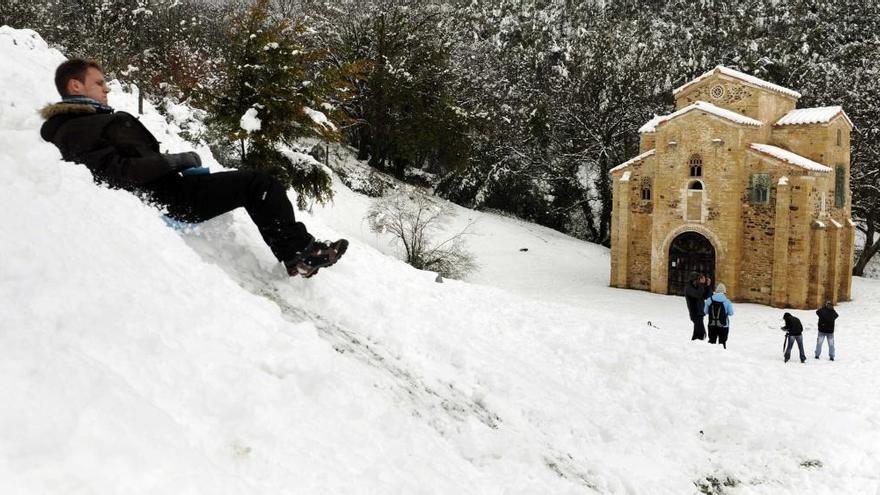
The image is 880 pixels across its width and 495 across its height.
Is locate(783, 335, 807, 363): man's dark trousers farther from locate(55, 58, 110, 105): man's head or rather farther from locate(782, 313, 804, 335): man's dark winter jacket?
locate(55, 58, 110, 105): man's head

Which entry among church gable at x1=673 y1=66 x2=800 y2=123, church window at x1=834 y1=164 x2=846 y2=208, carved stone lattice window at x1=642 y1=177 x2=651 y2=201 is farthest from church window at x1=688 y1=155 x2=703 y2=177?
church window at x1=834 y1=164 x2=846 y2=208

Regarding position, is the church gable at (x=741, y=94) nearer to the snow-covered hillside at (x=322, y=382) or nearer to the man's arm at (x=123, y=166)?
the snow-covered hillside at (x=322, y=382)

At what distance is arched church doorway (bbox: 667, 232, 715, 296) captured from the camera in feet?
77.4

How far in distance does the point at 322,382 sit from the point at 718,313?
11180 mm

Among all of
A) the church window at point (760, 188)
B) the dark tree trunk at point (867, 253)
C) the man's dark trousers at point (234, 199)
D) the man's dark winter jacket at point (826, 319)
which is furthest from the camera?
the dark tree trunk at point (867, 253)

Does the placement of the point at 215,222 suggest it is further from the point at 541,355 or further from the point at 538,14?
the point at 538,14

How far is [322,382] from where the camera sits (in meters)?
3.98

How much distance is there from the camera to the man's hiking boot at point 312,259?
19.0 ft

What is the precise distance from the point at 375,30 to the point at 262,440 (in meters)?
36.3

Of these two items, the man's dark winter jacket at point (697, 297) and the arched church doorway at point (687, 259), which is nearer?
the man's dark winter jacket at point (697, 297)

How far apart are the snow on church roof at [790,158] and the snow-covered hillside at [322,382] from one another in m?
13.7

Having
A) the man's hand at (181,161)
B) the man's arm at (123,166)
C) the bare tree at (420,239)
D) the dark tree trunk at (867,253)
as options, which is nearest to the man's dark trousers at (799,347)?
the bare tree at (420,239)

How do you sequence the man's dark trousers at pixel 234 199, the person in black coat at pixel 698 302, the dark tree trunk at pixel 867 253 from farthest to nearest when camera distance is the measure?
the dark tree trunk at pixel 867 253 < the person in black coat at pixel 698 302 < the man's dark trousers at pixel 234 199

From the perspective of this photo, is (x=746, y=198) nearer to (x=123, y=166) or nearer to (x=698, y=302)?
(x=698, y=302)
